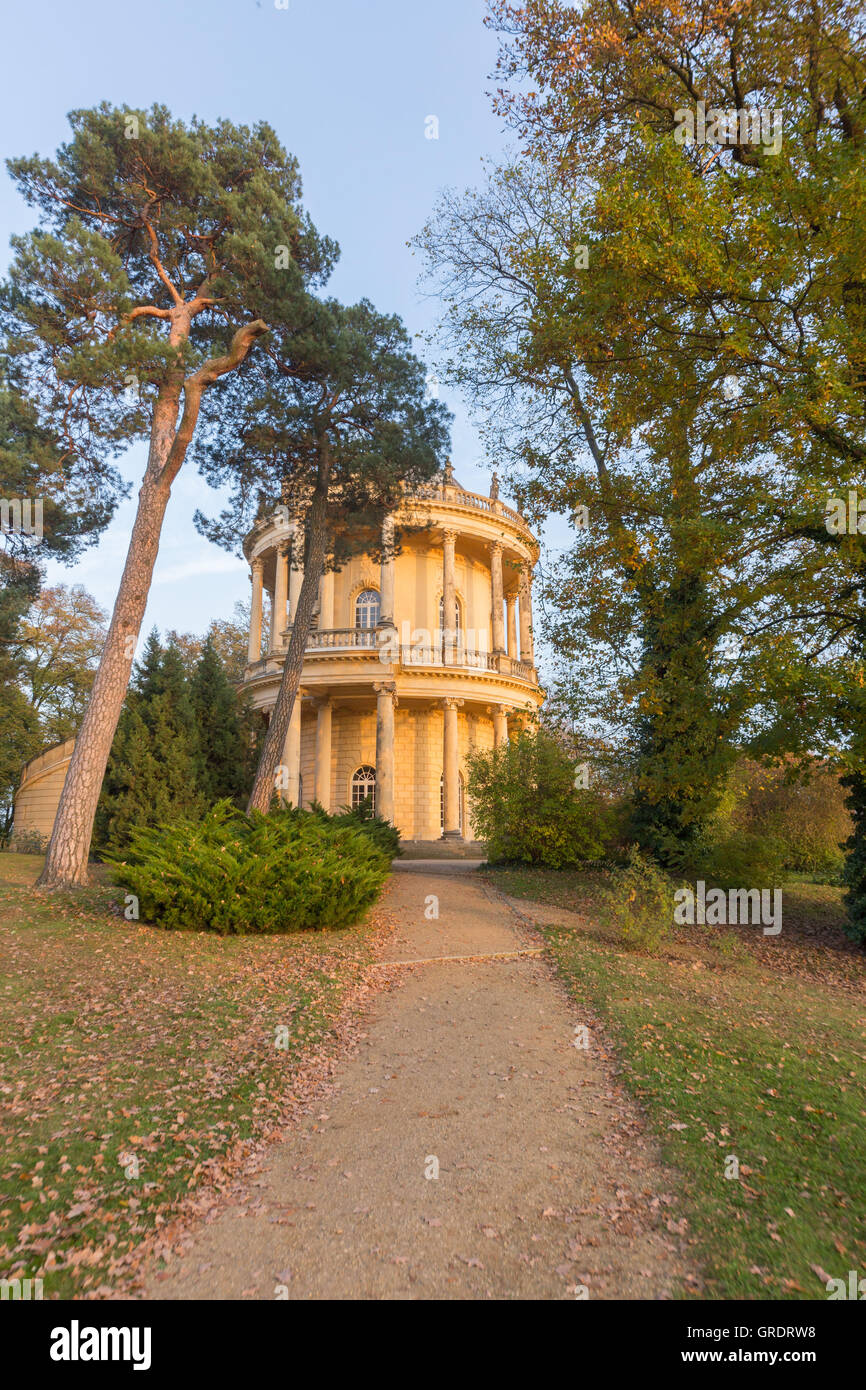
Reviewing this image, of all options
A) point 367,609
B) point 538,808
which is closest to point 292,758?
point 367,609

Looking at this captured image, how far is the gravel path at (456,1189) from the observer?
3.02 m

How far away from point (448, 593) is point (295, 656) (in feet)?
47.8

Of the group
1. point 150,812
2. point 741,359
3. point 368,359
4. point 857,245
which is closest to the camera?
point 857,245

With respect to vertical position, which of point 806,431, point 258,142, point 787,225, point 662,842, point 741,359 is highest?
point 258,142

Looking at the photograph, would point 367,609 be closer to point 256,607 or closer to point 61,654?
point 256,607

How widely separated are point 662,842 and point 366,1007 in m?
8.60

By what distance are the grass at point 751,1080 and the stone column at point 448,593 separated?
18.3 metres

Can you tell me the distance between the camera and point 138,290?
527 inches

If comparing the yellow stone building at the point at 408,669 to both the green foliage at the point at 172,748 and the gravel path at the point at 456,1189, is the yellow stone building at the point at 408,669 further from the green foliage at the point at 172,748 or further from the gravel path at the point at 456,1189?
the gravel path at the point at 456,1189

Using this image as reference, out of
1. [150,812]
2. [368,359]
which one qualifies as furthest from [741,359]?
[150,812]

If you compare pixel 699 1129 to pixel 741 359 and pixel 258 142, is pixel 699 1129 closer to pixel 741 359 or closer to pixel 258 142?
pixel 741 359

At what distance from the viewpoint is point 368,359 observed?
13898 millimetres

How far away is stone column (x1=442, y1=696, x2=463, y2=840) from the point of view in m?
27.2

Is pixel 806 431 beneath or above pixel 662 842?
above
